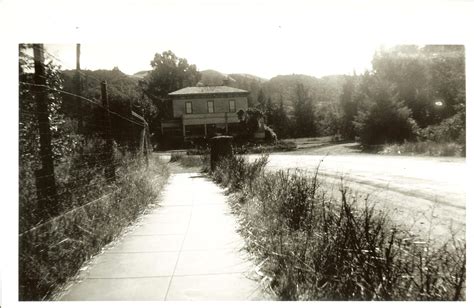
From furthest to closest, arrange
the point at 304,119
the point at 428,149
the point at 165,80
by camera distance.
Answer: the point at 165,80 → the point at 304,119 → the point at 428,149

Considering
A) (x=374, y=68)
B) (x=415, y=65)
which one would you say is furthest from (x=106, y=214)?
(x=374, y=68)

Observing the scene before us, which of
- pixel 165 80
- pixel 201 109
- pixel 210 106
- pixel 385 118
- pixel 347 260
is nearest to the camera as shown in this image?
pixel 347 260

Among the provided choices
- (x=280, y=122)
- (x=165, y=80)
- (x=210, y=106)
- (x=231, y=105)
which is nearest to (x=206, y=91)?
(x=210, y=106)

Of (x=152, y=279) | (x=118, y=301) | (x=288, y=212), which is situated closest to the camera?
(x=118, y=301)

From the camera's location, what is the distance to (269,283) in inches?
129

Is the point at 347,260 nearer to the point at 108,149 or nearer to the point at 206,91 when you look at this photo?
the point at 108,149

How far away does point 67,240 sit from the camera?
151 inches

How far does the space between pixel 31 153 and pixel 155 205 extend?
7.82 ft

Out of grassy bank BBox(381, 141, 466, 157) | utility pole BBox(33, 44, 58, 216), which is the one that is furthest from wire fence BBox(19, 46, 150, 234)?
grassy bank BBox(381, 141, 466, 157)

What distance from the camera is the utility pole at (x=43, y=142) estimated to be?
4513mm

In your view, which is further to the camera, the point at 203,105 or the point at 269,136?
the point at 203,105

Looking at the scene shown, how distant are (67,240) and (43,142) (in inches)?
56.1

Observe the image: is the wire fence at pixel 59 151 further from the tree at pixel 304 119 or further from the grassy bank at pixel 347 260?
the tree at pixel 304 119
